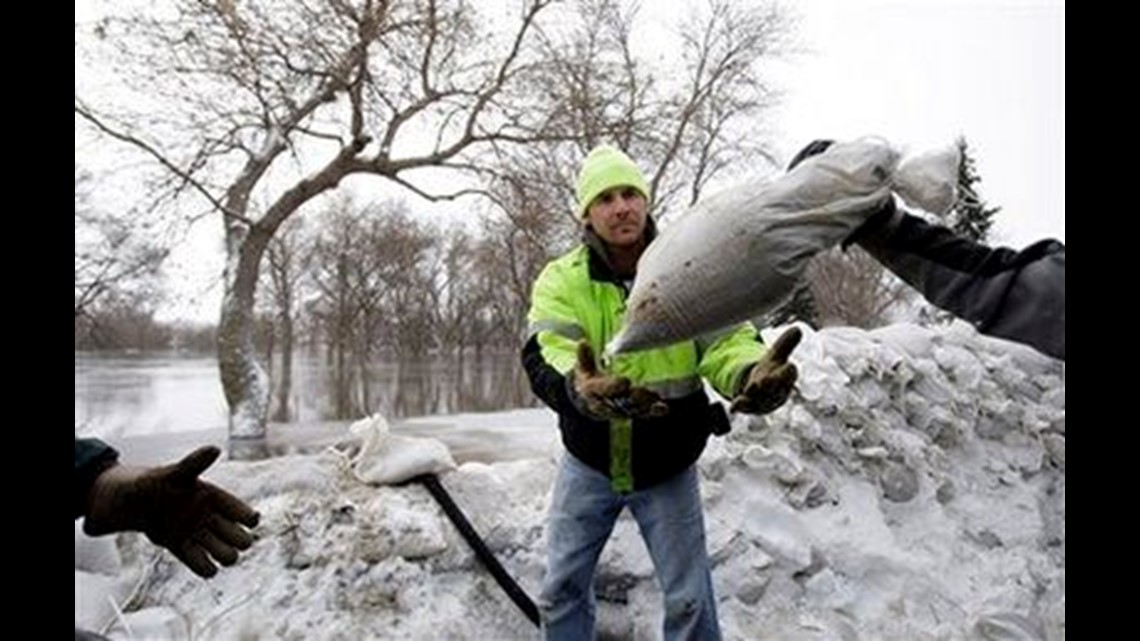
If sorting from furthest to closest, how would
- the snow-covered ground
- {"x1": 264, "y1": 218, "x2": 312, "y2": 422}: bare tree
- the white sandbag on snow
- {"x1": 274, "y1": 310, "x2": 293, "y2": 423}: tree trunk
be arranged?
{"x1": 264, "y1": 218, "x2": 312, "y2": 422}: bare tree
{"x1": 274, "y1": 310, "x2": 293, "y2": 423}: tree trunk
the white sandbag on snow
the snow-covered ground

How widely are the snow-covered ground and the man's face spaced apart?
1624 mm

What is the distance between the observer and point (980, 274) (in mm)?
1592

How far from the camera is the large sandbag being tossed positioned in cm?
176

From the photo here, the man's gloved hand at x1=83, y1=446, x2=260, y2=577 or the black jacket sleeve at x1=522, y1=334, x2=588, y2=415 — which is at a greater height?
A: the black jacket sleeve at x1=522, y1=334, x2=588, y2=415

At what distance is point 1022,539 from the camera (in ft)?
14.6

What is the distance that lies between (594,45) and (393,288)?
18604mm

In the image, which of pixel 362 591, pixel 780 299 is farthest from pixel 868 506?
pixel 780 299

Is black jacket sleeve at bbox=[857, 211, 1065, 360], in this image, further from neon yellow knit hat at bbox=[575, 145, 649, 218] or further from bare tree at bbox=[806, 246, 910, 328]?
bare tree at bbox=[806, 246, 910, 328]

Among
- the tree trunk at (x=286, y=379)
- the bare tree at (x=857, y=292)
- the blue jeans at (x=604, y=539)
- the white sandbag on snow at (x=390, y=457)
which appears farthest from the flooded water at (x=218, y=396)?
the bare tree at (x=857, y=292)

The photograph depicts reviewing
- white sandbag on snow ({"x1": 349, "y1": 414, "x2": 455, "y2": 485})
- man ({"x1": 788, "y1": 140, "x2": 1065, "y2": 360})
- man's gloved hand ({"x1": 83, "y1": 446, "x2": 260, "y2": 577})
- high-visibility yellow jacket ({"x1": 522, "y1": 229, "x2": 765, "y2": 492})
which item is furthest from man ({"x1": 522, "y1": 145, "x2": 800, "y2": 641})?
white sandbag on snow ({"x1": 349, "y1": 414, "x2": 455, "y2": 485})

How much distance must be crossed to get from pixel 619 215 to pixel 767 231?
72cm

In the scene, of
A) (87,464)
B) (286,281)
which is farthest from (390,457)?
(286,281)

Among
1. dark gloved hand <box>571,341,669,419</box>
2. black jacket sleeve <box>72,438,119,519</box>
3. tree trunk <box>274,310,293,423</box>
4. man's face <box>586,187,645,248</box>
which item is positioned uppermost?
man's face <box>586,187,645,248</box>

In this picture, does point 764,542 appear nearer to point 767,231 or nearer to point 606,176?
point 606,176
